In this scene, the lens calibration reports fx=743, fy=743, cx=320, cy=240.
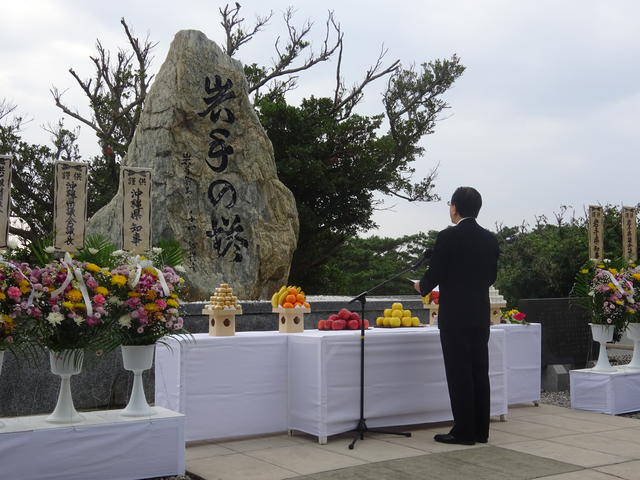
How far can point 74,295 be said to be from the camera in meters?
4.24

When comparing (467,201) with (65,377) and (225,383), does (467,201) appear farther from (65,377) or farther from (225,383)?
(65,377)

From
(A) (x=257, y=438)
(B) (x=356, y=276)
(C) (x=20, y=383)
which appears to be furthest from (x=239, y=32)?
(A) (x=257, y=438)

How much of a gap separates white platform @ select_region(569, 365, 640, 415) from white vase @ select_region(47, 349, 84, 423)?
16.5ft

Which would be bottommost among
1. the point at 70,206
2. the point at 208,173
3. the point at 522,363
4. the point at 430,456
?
the point at 430,456

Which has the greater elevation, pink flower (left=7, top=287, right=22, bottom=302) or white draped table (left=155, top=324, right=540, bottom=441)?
pink flower (left=7, top=287, right=22, bottom=302)

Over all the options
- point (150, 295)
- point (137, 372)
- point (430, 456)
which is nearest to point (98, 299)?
point (150, 295)

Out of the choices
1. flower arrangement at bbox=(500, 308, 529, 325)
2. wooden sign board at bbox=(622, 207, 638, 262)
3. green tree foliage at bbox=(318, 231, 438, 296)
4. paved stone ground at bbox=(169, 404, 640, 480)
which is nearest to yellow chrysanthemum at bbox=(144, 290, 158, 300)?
paved stone ground at bbox=(169, 404, 640, 480)

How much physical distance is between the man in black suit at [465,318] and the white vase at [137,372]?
214 cm

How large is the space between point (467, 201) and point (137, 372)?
273 cm

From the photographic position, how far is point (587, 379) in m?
7.36

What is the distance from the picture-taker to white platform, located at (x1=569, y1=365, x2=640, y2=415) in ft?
23.5

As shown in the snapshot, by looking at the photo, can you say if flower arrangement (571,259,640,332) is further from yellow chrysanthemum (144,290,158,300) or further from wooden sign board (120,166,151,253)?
yellow chrysanthemum (144,290,158,300)

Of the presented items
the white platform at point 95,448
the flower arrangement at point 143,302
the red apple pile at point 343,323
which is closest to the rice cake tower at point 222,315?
the red apple pile at point 343,323

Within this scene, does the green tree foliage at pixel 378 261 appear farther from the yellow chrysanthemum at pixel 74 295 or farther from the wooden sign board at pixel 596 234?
the yellow chrysanthemum at pixel 74 295
